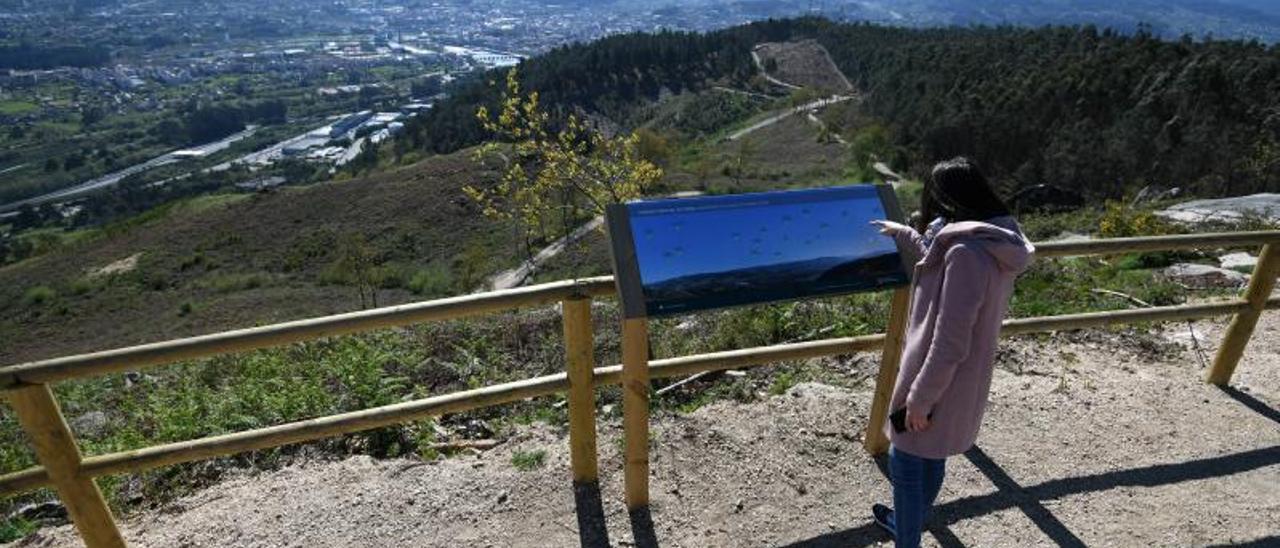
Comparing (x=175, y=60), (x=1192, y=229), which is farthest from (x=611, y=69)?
(x=175, y=60)

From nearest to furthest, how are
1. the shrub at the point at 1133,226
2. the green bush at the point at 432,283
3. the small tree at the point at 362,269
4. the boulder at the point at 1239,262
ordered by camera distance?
1. the boulder at the point at 1239,262
2. the shrub at the point at 1133,226
3. the small tree at the point at 362,269
4. the green bush at the point at 432,283

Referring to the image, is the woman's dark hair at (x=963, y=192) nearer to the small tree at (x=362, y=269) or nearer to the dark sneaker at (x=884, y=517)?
the dark sneaker at (x=884, y=517)

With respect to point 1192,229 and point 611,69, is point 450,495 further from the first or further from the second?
point 611,69

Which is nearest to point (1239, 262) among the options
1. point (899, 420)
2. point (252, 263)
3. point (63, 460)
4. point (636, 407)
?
point (899, 420)

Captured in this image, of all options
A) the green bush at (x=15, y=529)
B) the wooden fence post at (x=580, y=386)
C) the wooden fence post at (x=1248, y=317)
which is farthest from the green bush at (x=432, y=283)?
the wooden fence post at (x=1248, y=317)

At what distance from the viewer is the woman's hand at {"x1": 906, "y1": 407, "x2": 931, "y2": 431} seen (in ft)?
9.09

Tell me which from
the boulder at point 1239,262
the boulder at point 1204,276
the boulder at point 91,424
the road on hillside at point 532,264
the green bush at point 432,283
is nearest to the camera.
→ the boulder at point 91,424

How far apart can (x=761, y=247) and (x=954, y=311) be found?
0.91 metres

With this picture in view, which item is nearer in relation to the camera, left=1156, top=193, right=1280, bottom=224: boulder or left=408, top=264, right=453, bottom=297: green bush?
left=1156, top=193, right=1280, bottom=224: boulder

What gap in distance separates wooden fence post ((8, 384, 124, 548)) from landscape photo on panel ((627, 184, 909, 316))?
2314 mm

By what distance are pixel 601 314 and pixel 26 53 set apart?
224m

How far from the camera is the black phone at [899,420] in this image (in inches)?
114

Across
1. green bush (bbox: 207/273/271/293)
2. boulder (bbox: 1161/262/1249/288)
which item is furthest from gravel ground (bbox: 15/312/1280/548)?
green bush (bbox: 207/273/271/293)

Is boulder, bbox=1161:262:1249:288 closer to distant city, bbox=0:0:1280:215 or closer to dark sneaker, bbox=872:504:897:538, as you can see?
dark sneaker, bbox=872:504:897:538
